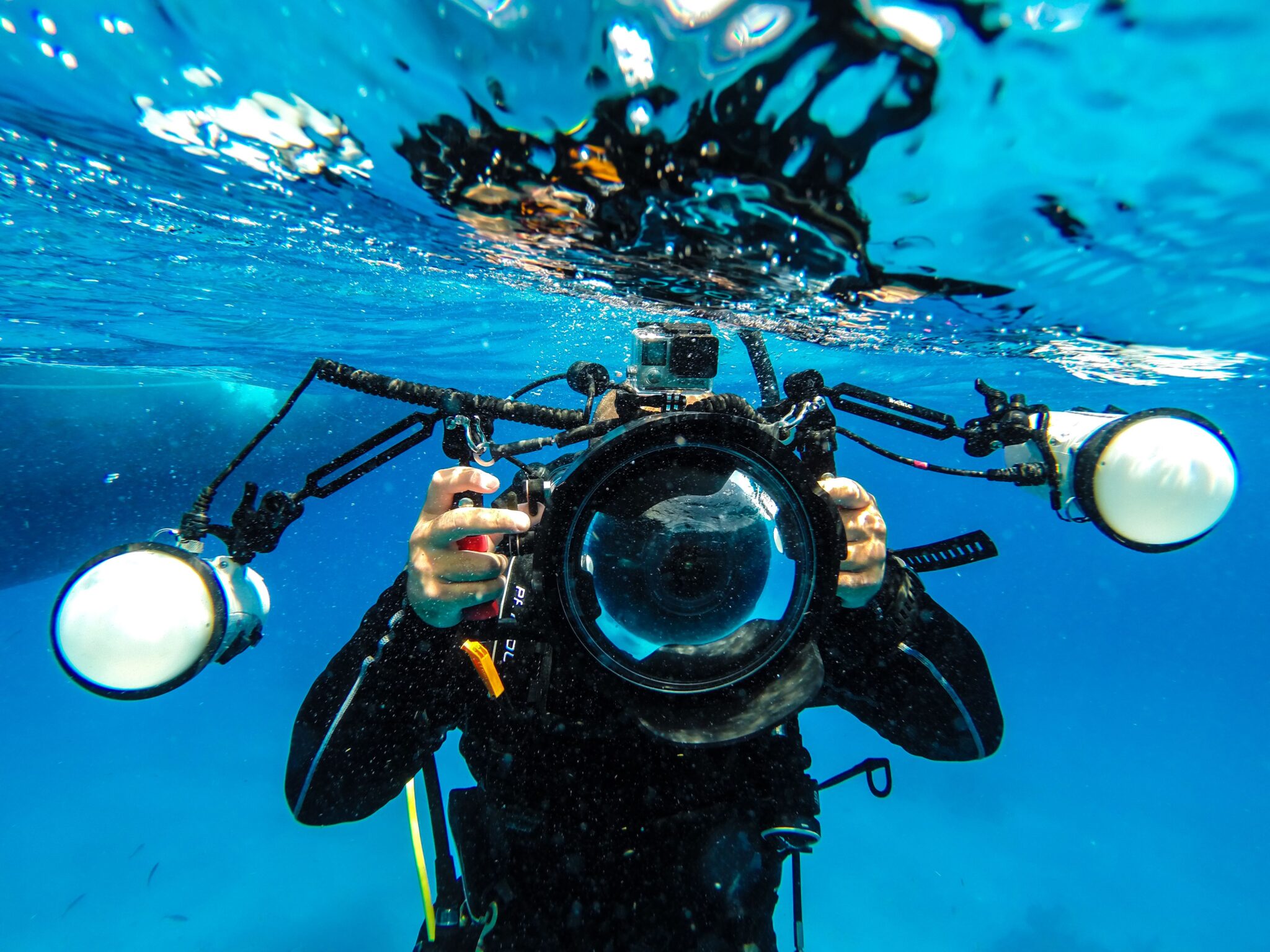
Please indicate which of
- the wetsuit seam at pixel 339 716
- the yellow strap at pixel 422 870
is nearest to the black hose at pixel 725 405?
the wetsuit seam at pixel 339 716

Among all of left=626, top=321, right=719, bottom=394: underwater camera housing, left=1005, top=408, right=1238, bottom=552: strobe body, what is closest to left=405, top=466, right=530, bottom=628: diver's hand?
left=626, top=321, right=719, bottom=394: underwater camera housing

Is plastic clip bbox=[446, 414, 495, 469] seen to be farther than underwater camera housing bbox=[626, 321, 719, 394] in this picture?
No

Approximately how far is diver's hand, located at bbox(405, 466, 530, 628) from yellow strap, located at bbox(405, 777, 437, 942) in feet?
4.10

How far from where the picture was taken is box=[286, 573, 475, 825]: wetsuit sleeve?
7.22 ft

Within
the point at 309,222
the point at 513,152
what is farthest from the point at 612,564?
the point at 309,222

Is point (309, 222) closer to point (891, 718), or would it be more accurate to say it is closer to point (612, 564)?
point (612, 564)

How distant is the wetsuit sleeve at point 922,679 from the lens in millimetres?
2480

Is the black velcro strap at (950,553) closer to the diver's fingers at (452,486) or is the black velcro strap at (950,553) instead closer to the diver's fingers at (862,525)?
the diver's fingers at (862,525)

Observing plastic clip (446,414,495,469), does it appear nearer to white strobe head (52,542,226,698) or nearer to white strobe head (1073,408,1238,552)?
white strobe head (52,542,226,698)

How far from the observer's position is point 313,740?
231 cm

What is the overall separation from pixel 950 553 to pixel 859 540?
0.56 metres

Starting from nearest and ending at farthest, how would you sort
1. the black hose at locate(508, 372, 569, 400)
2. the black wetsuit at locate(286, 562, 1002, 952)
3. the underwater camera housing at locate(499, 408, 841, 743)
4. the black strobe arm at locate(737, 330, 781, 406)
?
the underwater camera housing at locate(499, 408, 841, 743)
the black wetsuit at locate(286, 562, 1002, 952)
the black hose at locate(508, 372, 569, 400)
the black strobe arm at locate(737, 330, 781, 406)

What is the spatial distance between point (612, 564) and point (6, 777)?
2853cm

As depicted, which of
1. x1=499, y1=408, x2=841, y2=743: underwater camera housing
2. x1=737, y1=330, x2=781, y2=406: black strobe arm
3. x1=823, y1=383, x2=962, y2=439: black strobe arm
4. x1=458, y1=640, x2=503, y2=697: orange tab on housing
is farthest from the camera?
x1=737, y1=330, x2=781, y2=406: black strobe arm
